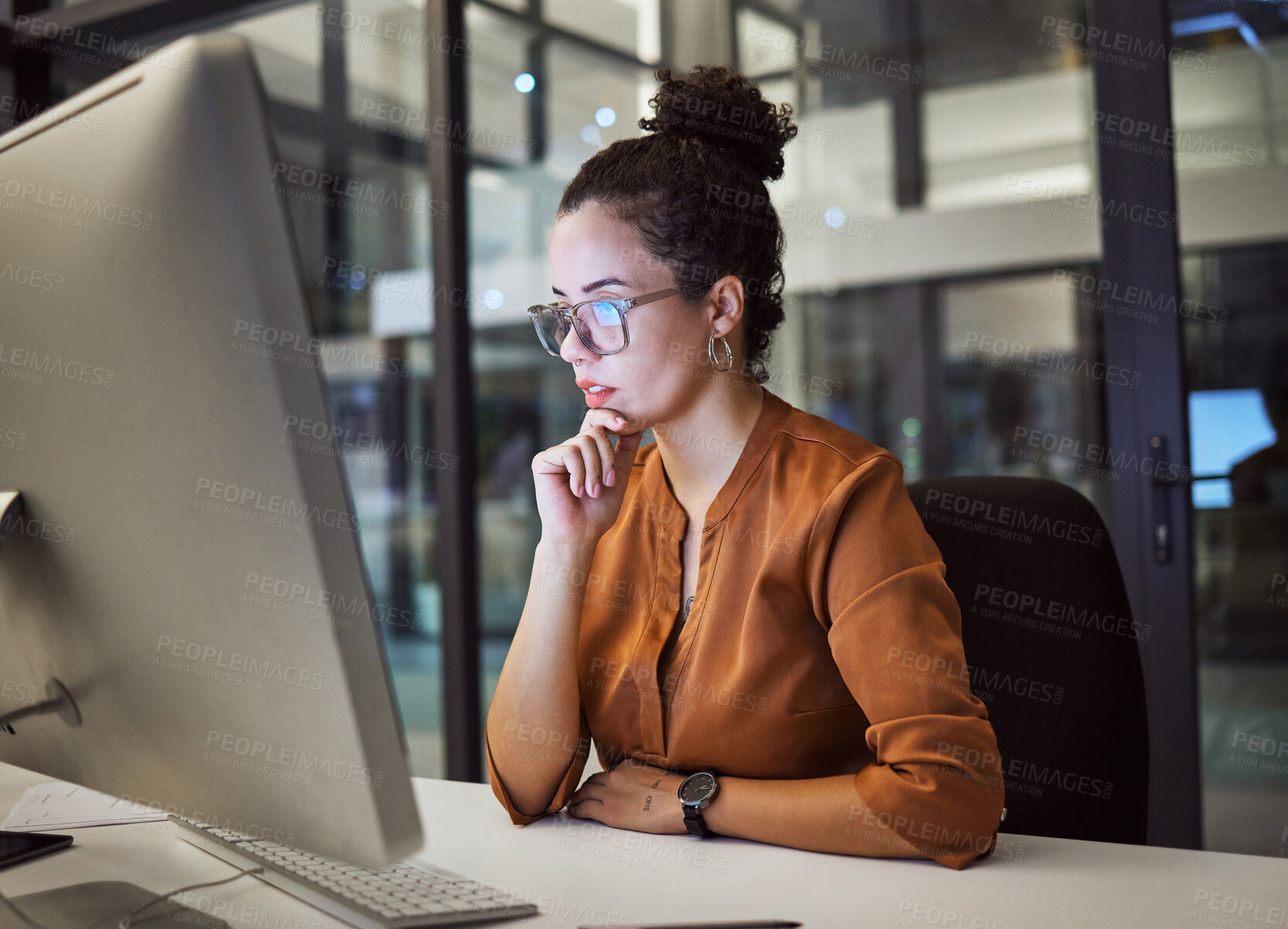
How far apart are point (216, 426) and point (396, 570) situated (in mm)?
2877

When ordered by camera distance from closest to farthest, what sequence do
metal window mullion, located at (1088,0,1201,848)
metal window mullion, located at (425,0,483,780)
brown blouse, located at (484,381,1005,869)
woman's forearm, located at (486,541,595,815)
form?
brown blouse, located at (484,381,1005,869) → woman's forearm, located at (486,541,595,815) → metal window mullion, located at (1088,0,1201,848) → metal window mullion, located at (425,0,483,780)

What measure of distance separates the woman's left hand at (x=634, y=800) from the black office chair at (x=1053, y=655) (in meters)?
0.49

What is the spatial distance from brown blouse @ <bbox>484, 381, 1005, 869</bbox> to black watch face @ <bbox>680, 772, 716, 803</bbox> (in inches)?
3.8

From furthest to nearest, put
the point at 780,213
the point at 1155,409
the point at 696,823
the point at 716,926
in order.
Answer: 1. the point at 780,213
2. the point at 1155,409
3. the point at 696,823
4. the point at 716,926

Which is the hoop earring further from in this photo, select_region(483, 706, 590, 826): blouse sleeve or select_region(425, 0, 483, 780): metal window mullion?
select_region(425, 0, 483, 780): metal window mullion

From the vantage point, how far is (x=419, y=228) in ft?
10.6

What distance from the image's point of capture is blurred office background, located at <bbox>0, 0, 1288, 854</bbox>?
2.95 metres

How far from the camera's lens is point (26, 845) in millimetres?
920

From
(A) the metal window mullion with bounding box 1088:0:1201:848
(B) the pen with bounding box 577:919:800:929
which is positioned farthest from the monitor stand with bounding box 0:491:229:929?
(A) the metal window mullion with bounding box 1088:0:1201:848

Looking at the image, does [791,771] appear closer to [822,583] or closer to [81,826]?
[822,583]

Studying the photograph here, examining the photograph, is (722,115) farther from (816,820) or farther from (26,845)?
(26,845)

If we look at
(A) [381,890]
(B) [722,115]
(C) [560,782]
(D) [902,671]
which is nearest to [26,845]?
(A) [381,890]

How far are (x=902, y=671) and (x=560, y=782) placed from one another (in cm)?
43

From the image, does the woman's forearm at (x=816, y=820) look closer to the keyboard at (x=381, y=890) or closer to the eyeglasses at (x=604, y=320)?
the keyboard at (x=381, y=890)
